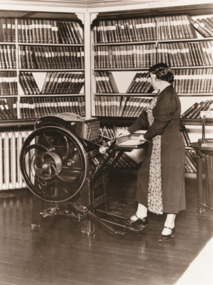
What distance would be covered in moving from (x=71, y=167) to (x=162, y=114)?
0.81 m

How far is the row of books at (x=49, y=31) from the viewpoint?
5.18m

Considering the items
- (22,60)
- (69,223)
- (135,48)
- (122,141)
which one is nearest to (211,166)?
(122,141)

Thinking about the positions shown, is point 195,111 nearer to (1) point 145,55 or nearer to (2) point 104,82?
(1) point 145,55

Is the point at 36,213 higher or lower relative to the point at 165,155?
lower

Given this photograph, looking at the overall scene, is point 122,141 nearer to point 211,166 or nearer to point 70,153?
point 70,153

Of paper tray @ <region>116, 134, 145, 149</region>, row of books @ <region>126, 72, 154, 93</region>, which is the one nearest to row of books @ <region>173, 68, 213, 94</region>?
row of books @ <region>126, 72, 154, 93</region>

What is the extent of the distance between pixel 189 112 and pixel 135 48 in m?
1.00

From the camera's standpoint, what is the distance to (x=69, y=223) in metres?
3.92

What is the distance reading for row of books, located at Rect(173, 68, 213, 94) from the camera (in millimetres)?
5164

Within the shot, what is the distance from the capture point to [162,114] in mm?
3408

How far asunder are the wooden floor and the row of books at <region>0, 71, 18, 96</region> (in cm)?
154

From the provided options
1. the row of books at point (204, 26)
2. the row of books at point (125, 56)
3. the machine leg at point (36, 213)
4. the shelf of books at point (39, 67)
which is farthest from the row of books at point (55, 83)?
the machine leg at point (36, 213)

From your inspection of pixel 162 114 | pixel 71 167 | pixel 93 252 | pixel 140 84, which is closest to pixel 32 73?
pixel 140 84

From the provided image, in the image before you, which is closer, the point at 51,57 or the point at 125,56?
the point at 51,57
